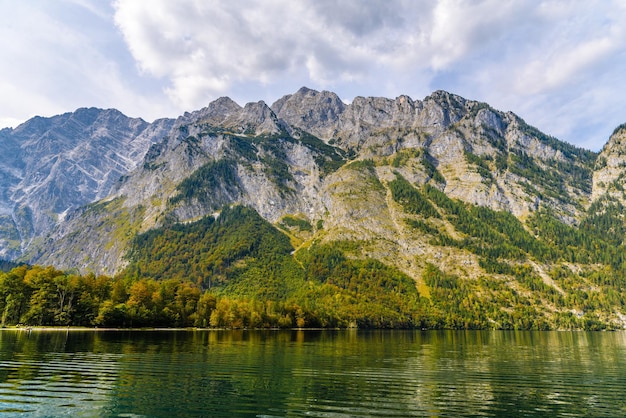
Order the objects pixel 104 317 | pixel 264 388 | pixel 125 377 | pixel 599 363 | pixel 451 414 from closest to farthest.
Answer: pixel 451 414, pixel 264 388, pixel 125 377, pixel 599 363, pixel 104 317

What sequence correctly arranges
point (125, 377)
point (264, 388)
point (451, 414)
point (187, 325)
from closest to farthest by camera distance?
point (451, 414) → point (264, 388) → point (125, 377) → point (187, 325)

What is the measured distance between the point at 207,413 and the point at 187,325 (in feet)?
522

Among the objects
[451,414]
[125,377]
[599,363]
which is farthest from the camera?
[599,363]

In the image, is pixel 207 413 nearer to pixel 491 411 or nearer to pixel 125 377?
pixel 125 377

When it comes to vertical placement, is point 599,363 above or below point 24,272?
below

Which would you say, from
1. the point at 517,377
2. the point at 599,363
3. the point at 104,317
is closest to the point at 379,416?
the point at 517,377

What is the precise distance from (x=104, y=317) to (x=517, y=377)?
13413 cm

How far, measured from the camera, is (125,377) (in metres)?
42.2

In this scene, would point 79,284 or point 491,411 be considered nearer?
point 491,411

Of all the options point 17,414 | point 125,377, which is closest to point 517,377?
point 125,377

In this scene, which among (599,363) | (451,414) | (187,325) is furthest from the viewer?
(187,325)

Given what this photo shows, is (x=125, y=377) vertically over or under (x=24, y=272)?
under

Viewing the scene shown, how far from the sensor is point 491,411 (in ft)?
103

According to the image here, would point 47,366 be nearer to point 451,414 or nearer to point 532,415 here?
point 451,414
